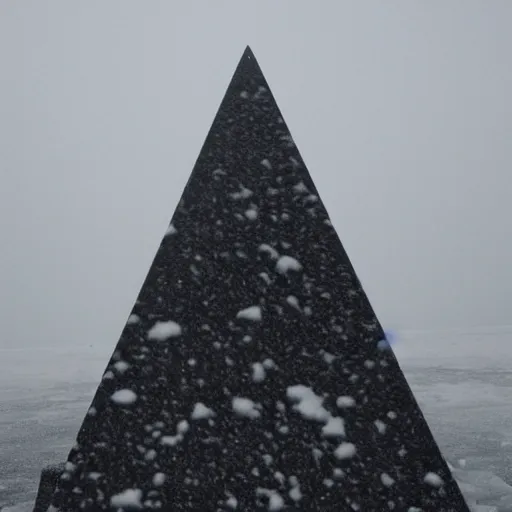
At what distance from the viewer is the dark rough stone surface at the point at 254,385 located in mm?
1098

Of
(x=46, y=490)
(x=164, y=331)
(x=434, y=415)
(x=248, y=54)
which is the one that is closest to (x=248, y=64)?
(x=248, y=54)

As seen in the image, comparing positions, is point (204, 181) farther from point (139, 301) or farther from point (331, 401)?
point (331, 401)

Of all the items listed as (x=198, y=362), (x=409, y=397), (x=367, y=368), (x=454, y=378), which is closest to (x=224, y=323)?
(x=198, y=362)

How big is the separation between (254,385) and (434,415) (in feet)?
76.4

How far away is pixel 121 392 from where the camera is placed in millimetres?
1150

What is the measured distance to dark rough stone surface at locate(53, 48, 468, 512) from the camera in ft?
3.60

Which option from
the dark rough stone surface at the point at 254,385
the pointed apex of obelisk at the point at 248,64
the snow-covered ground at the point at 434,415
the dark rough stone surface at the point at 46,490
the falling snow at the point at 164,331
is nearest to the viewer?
the dark rough stone surface at the point at 254,385

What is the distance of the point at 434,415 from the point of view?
22.1m

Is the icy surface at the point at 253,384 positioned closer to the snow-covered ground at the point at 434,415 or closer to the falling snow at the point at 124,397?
the falling snow at the point at 124,397

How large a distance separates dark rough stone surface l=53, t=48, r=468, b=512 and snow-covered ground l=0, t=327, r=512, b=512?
10.5 meters

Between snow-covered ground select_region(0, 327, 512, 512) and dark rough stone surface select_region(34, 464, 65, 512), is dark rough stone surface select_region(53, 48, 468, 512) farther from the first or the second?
snow-covered ground select_region(0, 327, 512, 512)

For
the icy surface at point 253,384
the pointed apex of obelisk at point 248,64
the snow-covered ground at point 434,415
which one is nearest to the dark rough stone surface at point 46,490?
the icy surface at point 253,384

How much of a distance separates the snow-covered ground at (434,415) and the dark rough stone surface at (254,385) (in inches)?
414

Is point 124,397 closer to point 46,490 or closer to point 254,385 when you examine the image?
point 254,385
